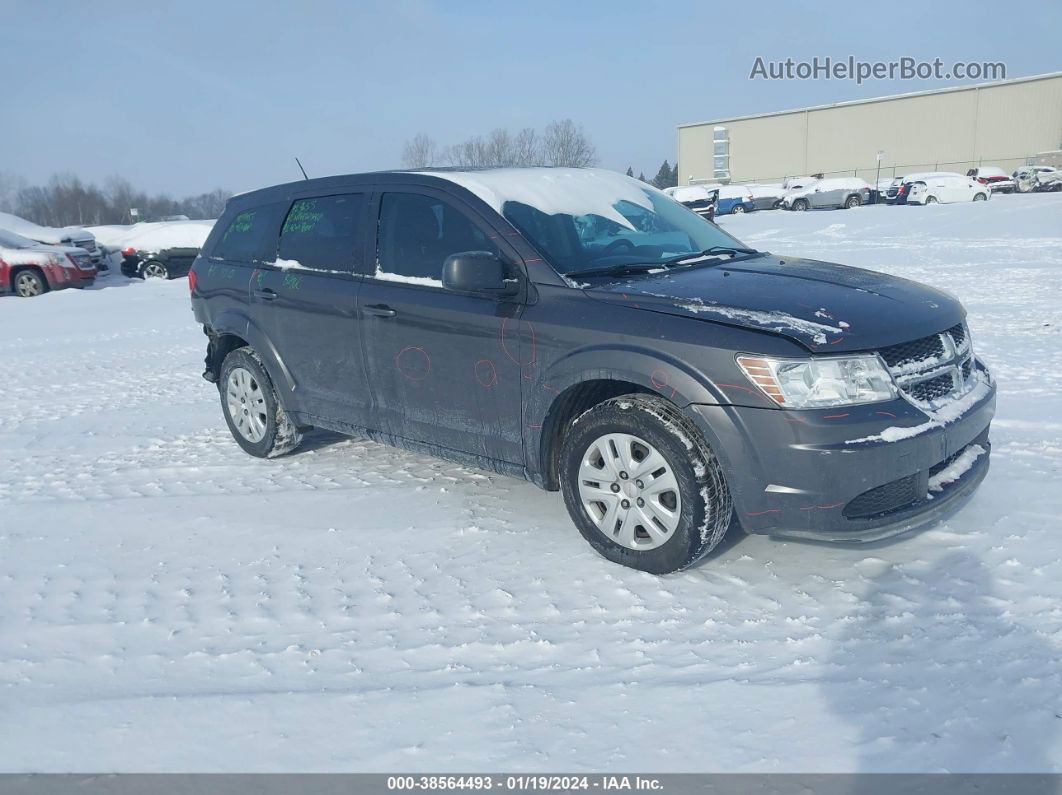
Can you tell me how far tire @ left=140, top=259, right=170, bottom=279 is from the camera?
2178cm

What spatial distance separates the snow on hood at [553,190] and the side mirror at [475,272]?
16.4 inches

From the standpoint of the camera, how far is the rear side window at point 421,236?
4316 mm

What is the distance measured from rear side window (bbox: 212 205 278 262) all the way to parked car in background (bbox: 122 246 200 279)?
675 inches

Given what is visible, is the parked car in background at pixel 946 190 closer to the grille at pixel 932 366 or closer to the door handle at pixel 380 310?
the grille at pixel 932 366

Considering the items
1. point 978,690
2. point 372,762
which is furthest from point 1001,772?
point 372,762

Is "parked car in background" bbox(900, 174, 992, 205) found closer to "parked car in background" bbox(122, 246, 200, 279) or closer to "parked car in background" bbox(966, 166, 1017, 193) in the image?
"parked car in background" bbox(966, 166, 1017, 193)

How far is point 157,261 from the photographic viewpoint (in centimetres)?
2181

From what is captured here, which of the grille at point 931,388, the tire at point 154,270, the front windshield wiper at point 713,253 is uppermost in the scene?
the front windshield wiper at point 713,253

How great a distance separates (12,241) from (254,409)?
1681 cm

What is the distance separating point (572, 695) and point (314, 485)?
2729 mm

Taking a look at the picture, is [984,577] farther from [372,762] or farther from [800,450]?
[372,762]

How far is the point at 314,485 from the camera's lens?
17.1 ft

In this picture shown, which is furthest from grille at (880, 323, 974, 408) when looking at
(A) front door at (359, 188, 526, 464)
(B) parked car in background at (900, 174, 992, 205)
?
(B) parked car in background at (900, 174, 992, 205)

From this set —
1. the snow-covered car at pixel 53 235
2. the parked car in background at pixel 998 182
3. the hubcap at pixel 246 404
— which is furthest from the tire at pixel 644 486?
the parked car in background at pixel 998 182
